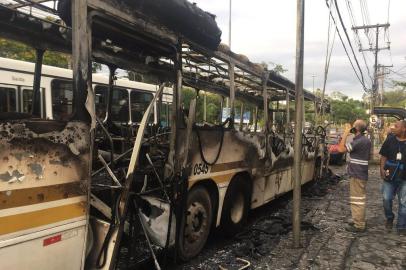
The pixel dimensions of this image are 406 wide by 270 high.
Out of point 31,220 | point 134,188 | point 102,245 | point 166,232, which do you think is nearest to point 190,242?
point 166,232

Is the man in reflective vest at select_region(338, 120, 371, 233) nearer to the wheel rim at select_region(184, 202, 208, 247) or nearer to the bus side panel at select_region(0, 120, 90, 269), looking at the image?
the wheel rim at select_region(184, 202, 208, 247)

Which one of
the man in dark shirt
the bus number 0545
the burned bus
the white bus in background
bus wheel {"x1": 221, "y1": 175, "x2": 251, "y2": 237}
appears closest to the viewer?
the burned bus

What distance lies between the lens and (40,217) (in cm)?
279

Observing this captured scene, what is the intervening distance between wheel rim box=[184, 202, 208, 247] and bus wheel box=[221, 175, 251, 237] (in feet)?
2.13

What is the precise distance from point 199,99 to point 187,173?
177 cm

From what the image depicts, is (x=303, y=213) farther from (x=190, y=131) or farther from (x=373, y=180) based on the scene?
(x=373, y=180)

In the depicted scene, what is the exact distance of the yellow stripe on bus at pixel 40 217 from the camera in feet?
8.53

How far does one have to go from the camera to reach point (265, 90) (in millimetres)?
6910

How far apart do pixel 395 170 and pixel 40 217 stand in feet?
19.2

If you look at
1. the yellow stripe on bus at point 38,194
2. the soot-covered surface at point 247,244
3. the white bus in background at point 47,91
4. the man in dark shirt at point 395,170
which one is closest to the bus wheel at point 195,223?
the soot-covered surface at point 247,244

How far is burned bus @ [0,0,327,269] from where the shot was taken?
2.78m

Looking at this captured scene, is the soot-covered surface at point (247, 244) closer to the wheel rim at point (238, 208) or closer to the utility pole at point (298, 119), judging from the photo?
the wheel rim at point (238, 208)

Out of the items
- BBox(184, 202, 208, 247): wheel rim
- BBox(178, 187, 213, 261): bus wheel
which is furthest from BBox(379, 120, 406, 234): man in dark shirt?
BBox(184, 202, 208, 247): wheel rim

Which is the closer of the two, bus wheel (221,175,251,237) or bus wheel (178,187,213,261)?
bus wheel (178,187,213,261)
